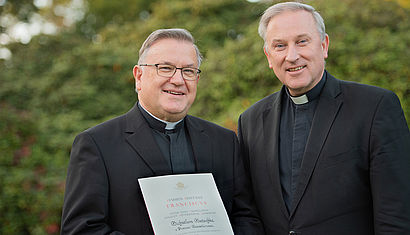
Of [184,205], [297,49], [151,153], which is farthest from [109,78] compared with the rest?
[184,205]

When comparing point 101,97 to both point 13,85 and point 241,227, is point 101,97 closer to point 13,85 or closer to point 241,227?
point 13,85

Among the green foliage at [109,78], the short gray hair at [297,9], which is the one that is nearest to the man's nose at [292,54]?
the short gray hair at [297,9]

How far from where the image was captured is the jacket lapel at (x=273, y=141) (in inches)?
121

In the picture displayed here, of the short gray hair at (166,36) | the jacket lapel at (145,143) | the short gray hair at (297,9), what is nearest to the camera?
the jacket lapel at (145,143)

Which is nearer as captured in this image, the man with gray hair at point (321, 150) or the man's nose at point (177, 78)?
the man with gray hair at point (321, 150)

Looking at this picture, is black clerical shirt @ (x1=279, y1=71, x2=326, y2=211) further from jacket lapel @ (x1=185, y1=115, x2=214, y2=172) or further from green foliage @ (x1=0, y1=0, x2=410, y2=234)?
green foliage @ (x1=0, y1=0, x2=410, y2=234)

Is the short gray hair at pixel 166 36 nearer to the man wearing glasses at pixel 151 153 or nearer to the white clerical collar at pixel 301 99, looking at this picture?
the man wearing glasses at pixel 151 153

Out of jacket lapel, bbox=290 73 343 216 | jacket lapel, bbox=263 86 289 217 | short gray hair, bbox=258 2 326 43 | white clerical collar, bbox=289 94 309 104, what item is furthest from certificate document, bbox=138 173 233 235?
short gray hair, bbox=258 2 326 43

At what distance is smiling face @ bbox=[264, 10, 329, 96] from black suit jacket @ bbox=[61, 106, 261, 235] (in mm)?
708

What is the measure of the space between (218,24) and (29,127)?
15.3 feet

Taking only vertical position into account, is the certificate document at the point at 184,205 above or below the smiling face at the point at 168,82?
below

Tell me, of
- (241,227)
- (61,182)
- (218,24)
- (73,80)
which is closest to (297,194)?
(241,227)

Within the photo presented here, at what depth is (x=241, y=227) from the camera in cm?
306

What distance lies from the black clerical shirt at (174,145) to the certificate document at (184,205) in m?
0.18
